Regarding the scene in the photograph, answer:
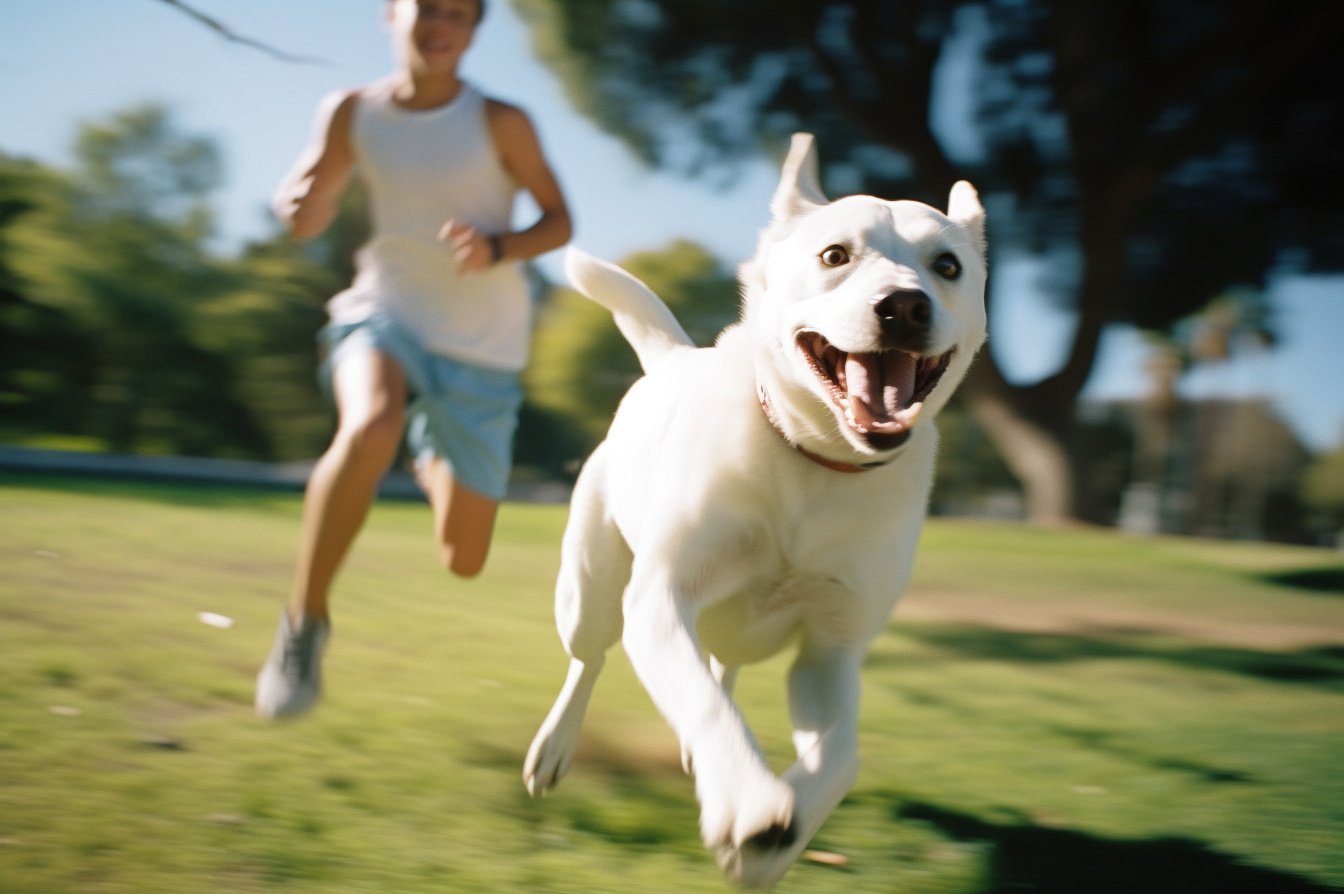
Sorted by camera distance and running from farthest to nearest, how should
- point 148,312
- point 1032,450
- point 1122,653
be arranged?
point 148,312
point 1032,450
point 1122,653

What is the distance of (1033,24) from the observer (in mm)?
13117

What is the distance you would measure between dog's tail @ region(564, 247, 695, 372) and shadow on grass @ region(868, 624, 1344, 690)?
108 inches

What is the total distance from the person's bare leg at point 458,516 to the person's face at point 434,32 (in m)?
1.33

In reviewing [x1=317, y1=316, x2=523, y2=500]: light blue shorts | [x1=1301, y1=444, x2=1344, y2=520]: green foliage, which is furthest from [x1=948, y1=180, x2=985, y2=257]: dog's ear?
[x1=1301, y1=444, x2=1344, y2=520]: green foliage

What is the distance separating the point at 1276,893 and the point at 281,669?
2683 mm

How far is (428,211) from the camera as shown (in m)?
3.62

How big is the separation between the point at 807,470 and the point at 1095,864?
1368 mm

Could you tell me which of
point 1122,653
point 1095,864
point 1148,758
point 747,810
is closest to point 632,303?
point 747,810

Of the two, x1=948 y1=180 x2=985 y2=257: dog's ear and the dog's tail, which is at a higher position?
x1=948 y1=180 x2=985 y2=257: dog's ear

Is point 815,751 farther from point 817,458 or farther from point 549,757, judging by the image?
point 549,757

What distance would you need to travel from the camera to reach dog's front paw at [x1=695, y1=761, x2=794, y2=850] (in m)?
1.96

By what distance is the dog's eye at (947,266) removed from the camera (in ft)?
8.01

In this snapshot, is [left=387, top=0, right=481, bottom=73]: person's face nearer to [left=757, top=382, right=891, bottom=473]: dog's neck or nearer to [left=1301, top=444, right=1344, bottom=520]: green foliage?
[left=757, top=382, right=891, bottom=473]: dog's neck

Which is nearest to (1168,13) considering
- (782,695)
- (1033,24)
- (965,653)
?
(1033,24)
